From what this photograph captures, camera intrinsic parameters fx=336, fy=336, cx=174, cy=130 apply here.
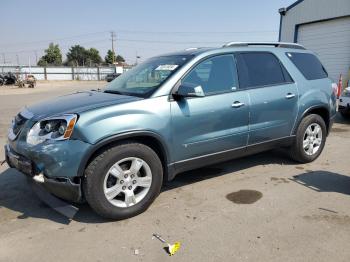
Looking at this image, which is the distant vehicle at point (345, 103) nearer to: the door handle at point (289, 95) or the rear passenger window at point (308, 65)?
the rear passenger window at point (308, 65)

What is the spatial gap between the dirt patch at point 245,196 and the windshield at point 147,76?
1.61 metres

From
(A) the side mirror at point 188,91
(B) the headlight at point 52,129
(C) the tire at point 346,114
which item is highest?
(A) the side mirror at point 188,91

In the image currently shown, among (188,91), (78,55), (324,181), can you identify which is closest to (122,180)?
(188,91)

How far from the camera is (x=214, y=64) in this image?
417cm

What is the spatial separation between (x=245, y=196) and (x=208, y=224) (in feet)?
2.91

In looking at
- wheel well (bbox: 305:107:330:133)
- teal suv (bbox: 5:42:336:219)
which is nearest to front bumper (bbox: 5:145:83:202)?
teal suv (bbox: 5:42:336:219)

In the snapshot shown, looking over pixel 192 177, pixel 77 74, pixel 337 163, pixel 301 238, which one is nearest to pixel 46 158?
pixel 192 177

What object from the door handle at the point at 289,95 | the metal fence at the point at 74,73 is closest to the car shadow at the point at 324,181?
the door handle at the point at 289,95

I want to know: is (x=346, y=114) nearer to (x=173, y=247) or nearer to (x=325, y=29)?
(x=173, y=247)

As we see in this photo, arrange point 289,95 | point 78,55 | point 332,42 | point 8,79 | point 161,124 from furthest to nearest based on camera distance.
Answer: point 78,55 → point 8,79 → point 332,42 → point 289,95 → point 161,124

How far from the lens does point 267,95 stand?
14.9ft

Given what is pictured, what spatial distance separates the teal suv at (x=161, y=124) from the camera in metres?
3.24

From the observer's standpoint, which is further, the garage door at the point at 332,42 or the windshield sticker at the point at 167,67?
the garage door at the point at 332,42

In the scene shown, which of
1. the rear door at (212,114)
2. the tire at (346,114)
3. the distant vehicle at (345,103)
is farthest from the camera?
the tire at (346,114)
